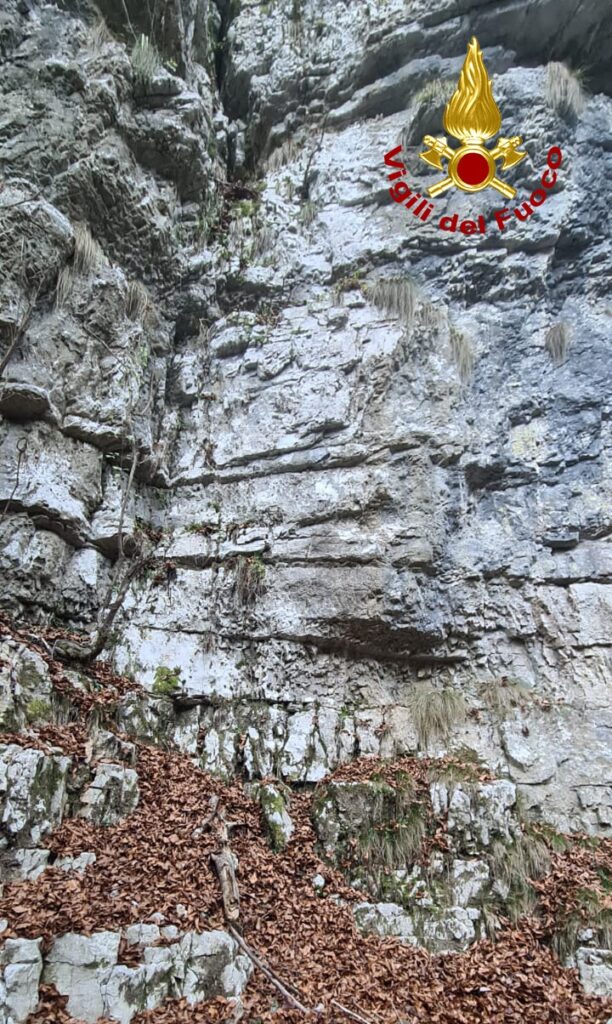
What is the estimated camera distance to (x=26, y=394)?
6.68 metres

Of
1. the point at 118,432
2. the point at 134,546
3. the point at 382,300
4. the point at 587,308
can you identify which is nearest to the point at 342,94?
the point at 382,300

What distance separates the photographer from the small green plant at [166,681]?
6477 mm

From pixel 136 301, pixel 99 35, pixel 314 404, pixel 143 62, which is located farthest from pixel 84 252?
pixel 314 404

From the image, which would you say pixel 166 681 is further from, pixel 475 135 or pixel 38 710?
pixel 475 135

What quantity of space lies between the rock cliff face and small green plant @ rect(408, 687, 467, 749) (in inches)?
1.3

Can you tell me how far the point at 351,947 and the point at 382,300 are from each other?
24.9ft

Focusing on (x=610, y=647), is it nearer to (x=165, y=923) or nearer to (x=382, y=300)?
(x=165, y=923)

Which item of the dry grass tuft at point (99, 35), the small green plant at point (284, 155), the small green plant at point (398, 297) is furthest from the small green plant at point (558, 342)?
the dry grass tuft at point (99, 35)

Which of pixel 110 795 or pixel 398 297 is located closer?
pixel 110 795

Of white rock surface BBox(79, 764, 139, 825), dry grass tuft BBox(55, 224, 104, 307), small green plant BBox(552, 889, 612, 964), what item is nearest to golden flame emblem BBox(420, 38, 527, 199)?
dry grass tuft BBox(55, 224, 104, 307)

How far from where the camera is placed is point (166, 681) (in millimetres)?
6559

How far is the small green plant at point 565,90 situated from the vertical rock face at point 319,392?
60 millimetres

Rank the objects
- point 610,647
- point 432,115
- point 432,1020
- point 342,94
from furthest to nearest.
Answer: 1. point 342,94
2. point 432,115
3. point 610,647
4. point 432,1020

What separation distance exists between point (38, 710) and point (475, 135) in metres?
9.55
